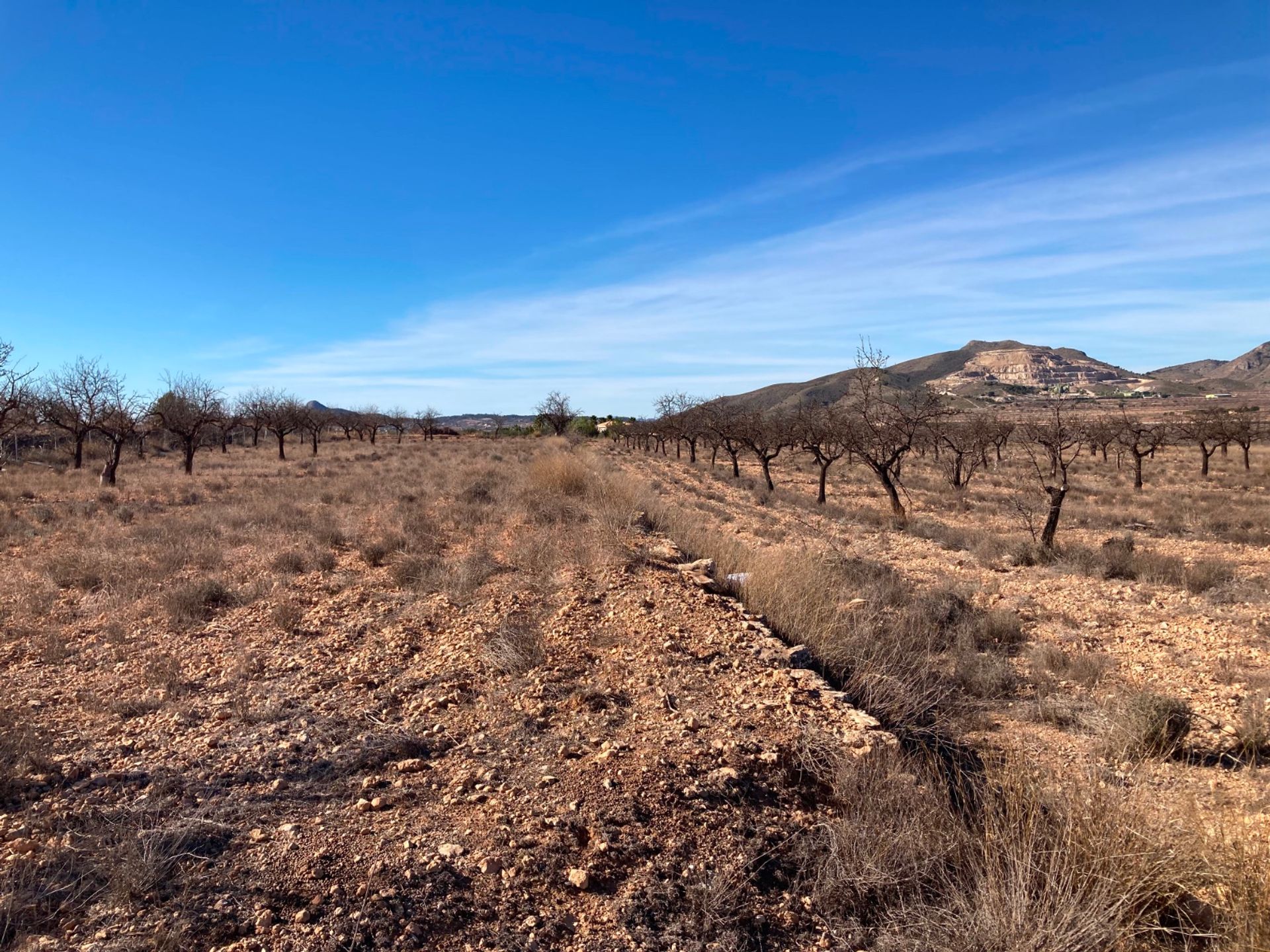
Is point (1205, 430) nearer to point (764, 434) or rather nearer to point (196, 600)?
point (764, 434)

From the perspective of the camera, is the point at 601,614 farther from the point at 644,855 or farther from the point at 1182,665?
the point at 1182,665

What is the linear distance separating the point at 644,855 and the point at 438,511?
11561 mm

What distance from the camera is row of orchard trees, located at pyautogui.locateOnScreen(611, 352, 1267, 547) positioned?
16875 millimetres

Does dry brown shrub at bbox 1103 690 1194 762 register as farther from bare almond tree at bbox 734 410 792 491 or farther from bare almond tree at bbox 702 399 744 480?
bare almond tree at bbox 702 399 744 480

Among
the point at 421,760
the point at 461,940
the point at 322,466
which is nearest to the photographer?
the point at 461,940

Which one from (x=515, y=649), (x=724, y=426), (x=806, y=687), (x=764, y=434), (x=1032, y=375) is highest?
(x=1032, y=375)

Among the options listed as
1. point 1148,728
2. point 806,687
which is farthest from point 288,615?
point 1148,728

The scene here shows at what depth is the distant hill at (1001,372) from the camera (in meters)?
116

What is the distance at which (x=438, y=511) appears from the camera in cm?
1394

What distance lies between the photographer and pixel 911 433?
1719 centimetres

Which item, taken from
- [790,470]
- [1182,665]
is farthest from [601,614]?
[790,470]

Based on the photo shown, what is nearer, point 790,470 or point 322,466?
point 322,466

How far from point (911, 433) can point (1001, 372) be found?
466 ft

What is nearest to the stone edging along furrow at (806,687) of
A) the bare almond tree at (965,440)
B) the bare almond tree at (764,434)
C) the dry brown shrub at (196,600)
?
the dry brown shrub at (196,600)
